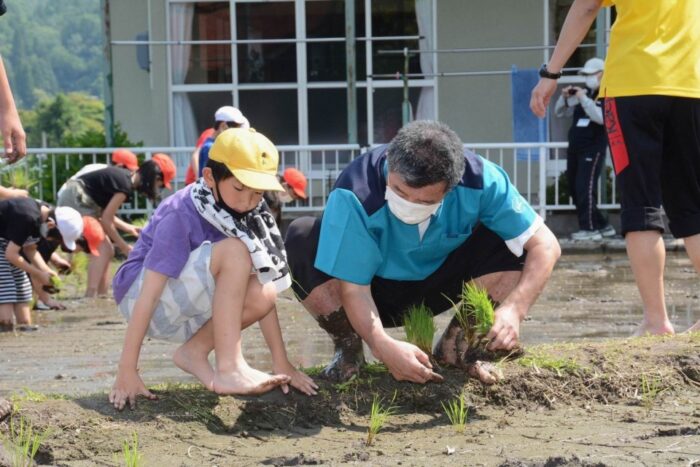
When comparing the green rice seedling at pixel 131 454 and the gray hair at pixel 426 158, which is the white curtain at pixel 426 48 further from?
the green rice seedling at pixel 131 454

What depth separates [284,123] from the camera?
54.9 feet

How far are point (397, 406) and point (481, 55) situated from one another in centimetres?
1188

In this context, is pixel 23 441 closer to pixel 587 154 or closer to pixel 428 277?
pixel 428 277

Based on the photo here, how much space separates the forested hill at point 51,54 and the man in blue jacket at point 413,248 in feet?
336

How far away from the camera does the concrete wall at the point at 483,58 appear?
16094 mm

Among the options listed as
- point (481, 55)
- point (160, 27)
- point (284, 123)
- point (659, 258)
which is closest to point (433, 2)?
point (481, 55)

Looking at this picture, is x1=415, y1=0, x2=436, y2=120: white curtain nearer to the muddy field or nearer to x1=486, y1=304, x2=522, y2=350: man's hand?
the muddy field

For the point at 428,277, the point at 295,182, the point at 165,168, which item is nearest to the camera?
the point at 428,277

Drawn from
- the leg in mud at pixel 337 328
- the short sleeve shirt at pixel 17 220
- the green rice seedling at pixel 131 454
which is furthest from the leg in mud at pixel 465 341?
the short sleeve shirt at pixel 17 220

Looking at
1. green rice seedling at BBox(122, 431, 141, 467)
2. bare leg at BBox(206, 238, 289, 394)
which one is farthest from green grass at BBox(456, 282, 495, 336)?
green rice seedling at BBox(122, 431, 141, 467)

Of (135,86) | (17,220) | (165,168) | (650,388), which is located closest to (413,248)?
(650,388)

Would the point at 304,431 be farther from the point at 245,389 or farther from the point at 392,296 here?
the point at 392,296

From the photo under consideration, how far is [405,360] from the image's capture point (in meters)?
4.38

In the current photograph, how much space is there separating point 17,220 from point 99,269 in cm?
170
